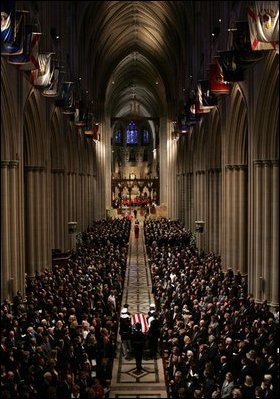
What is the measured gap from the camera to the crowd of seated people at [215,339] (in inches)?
478

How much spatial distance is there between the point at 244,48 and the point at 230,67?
277 centimetres

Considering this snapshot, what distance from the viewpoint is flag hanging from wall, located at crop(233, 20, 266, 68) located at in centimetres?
1870

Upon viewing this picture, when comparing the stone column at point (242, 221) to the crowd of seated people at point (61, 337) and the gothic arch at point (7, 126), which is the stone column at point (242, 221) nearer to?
the crowd of seated people at point (61, 337)

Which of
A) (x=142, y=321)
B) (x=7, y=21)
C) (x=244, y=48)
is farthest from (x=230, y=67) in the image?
(x=142, y=321)

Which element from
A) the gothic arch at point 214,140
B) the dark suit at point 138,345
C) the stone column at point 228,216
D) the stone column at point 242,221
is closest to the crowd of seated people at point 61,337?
the dark suit at point 138,345

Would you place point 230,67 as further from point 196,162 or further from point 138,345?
point 196,162

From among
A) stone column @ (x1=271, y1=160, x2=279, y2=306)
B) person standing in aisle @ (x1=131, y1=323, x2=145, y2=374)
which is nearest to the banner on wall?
person standing in aisle @ (x1=131, y1=323, x2=145, y2=374)

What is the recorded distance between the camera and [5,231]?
70.6 feet

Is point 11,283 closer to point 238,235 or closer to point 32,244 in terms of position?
point 32,244

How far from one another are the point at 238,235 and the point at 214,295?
722 centimetres

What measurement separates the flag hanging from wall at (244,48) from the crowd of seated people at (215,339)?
8343 millimetres

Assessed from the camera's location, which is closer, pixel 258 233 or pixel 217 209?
pixel 258 233

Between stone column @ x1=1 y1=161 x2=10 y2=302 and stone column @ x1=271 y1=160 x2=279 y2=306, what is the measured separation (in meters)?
10.2

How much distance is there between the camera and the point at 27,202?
28.0 metres
